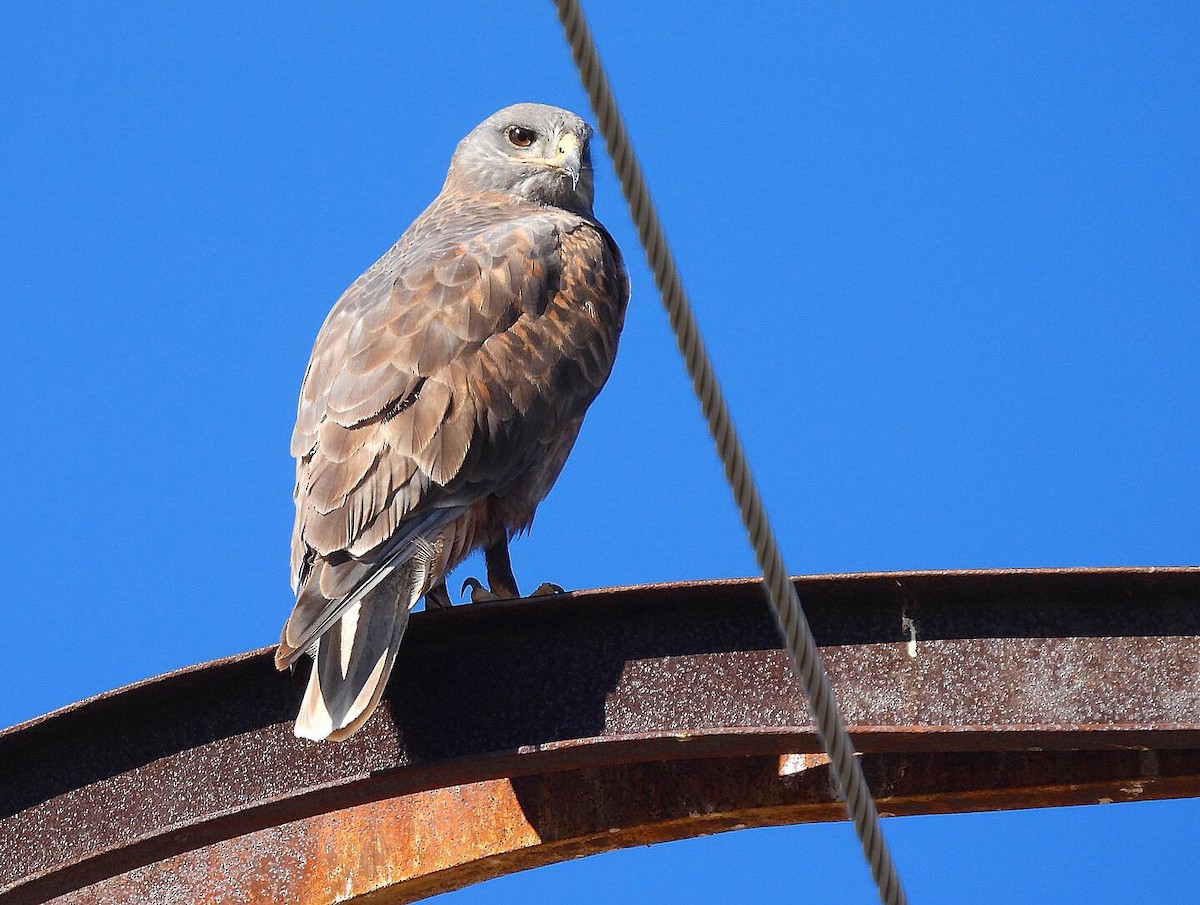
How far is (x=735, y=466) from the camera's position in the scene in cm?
240

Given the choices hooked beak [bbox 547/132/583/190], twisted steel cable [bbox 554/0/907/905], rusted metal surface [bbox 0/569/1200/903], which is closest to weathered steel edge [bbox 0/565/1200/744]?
rusted metal surface [bbox 0/569/1200/903]

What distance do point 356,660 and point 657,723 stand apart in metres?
0.69

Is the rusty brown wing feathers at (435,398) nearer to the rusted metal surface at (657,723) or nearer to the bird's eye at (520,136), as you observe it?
the rusted metal surface at (657,723)

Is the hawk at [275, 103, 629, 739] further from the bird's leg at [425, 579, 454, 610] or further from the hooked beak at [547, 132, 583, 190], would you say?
the hooked beak at [547, 132, 583, 190]

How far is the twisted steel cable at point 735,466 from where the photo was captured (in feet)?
7.34

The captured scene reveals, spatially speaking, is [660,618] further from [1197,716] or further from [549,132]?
[549,132]

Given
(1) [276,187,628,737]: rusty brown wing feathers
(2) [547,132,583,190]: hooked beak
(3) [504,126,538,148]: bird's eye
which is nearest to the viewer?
(1) [276,187,628,737]: rusty brown wing feathers

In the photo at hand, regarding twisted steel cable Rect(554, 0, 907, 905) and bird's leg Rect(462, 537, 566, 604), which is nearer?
twisted steel cable Rect(554, 0, 907, 905)

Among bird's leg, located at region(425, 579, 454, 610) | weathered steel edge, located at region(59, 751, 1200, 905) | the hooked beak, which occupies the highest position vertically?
the hooked beak

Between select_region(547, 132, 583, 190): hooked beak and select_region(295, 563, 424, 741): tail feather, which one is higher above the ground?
select_region(547, 132, 583, 190): hooked beak

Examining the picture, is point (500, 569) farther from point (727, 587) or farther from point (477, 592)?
point (727, 587)

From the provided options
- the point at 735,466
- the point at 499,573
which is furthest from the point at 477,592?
the point at 735,466

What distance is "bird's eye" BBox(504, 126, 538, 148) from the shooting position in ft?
24.1

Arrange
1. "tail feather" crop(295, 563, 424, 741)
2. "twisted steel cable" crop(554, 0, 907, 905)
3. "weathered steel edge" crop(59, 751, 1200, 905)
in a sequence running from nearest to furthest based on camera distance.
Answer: "twisted steel cable" crop(554, 0, 907, 905)
"tail feather" crop(295, 563, 424, 741)
"weathered steel edge" crop(59, 751, 1200, 905)
